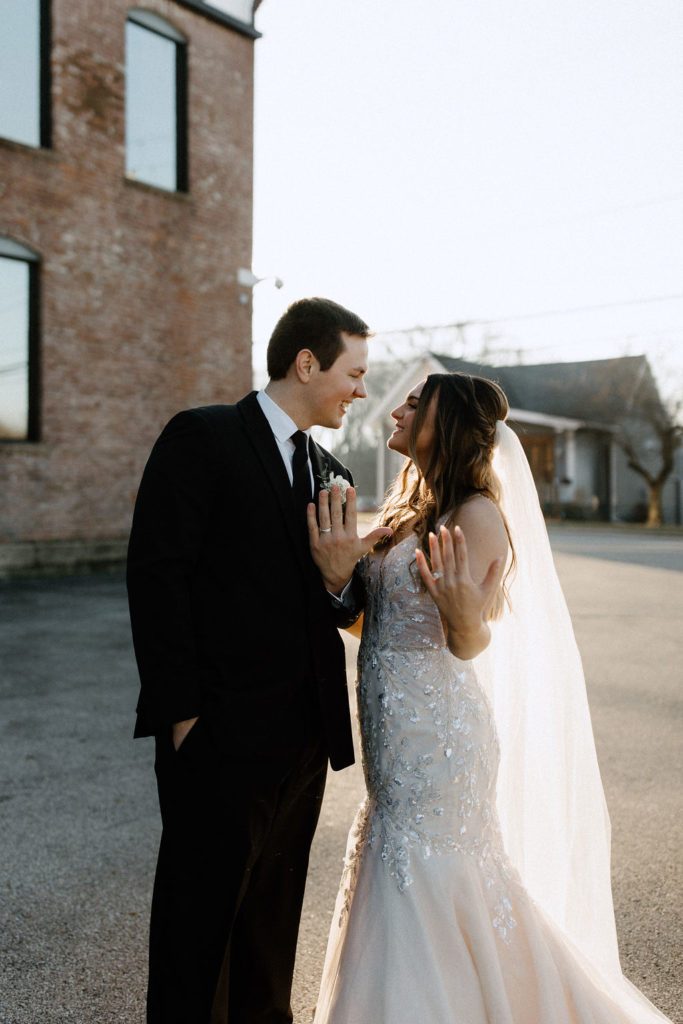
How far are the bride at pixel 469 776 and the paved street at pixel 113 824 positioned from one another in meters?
0.57

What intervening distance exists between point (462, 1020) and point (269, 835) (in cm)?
68

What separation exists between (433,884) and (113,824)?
7.64ft

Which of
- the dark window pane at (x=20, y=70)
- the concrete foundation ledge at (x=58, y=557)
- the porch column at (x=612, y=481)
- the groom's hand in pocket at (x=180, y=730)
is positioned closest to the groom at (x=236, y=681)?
the groom's hand in pocket at (x=180, y=730)

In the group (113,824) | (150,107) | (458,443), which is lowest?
(113,824)

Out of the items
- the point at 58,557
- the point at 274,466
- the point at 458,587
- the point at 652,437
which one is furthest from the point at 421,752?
the point at 652,437

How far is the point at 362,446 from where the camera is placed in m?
62.7

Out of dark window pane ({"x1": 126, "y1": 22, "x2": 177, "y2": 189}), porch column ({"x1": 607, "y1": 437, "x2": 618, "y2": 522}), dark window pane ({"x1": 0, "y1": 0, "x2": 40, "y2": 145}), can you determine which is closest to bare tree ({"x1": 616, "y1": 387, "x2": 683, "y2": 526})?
porch column ({"x1": 607, "y1": 437, "x2": 618, "y2": 522})

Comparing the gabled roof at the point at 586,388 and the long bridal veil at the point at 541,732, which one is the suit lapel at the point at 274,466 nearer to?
the long bridal veil at the point at 541,732

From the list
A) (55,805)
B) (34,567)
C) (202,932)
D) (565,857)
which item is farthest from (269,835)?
(34,567)

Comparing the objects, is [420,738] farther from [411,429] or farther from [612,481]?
[612,481]

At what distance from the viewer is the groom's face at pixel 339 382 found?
2.54m

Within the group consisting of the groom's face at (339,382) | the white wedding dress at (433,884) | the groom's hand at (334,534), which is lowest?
the white wedding dress at (433,884)

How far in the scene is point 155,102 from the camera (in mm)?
14656

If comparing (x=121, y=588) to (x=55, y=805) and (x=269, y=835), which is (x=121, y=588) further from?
(x=269, y=835)
